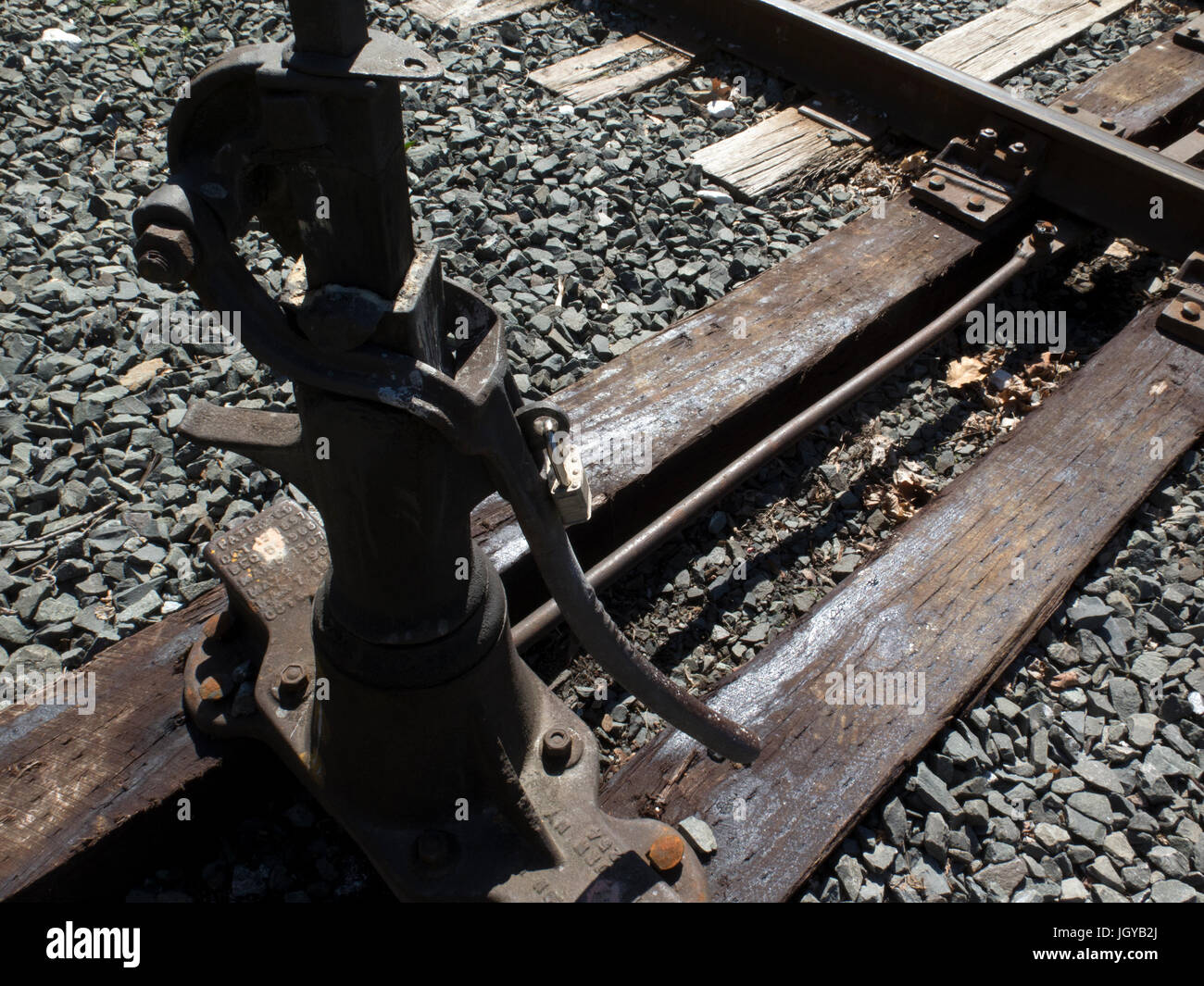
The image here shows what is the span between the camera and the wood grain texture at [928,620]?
2086 millimetres

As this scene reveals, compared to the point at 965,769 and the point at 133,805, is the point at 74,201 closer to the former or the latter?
the point at 133,805

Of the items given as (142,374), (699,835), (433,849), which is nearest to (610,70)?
(142,374)

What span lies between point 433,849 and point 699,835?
1.75 ft

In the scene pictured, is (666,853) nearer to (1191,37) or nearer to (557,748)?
(557,748)

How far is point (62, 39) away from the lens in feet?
14.0

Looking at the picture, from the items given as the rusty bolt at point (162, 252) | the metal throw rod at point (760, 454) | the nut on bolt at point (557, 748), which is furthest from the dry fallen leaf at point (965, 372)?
the rusty bolt at point (162, 252)

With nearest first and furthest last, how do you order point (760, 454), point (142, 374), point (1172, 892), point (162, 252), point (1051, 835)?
point (162, 252) → point (1172, 892) → point (1051, 835) → point (760, 454) → point (142, 374)

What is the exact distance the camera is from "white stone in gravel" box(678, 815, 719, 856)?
201 cm

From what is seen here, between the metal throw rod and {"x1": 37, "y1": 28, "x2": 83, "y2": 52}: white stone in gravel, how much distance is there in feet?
11.2

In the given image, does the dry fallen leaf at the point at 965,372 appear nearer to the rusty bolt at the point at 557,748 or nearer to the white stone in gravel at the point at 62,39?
the rusty bolt at the point at 557,748

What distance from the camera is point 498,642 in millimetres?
1814

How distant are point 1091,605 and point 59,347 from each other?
2.99m

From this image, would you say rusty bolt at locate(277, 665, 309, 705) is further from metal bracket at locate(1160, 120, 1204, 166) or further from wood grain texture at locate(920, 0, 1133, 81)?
wood grain texture at locate(920, 0, 1133, 81)

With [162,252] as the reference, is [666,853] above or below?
below
